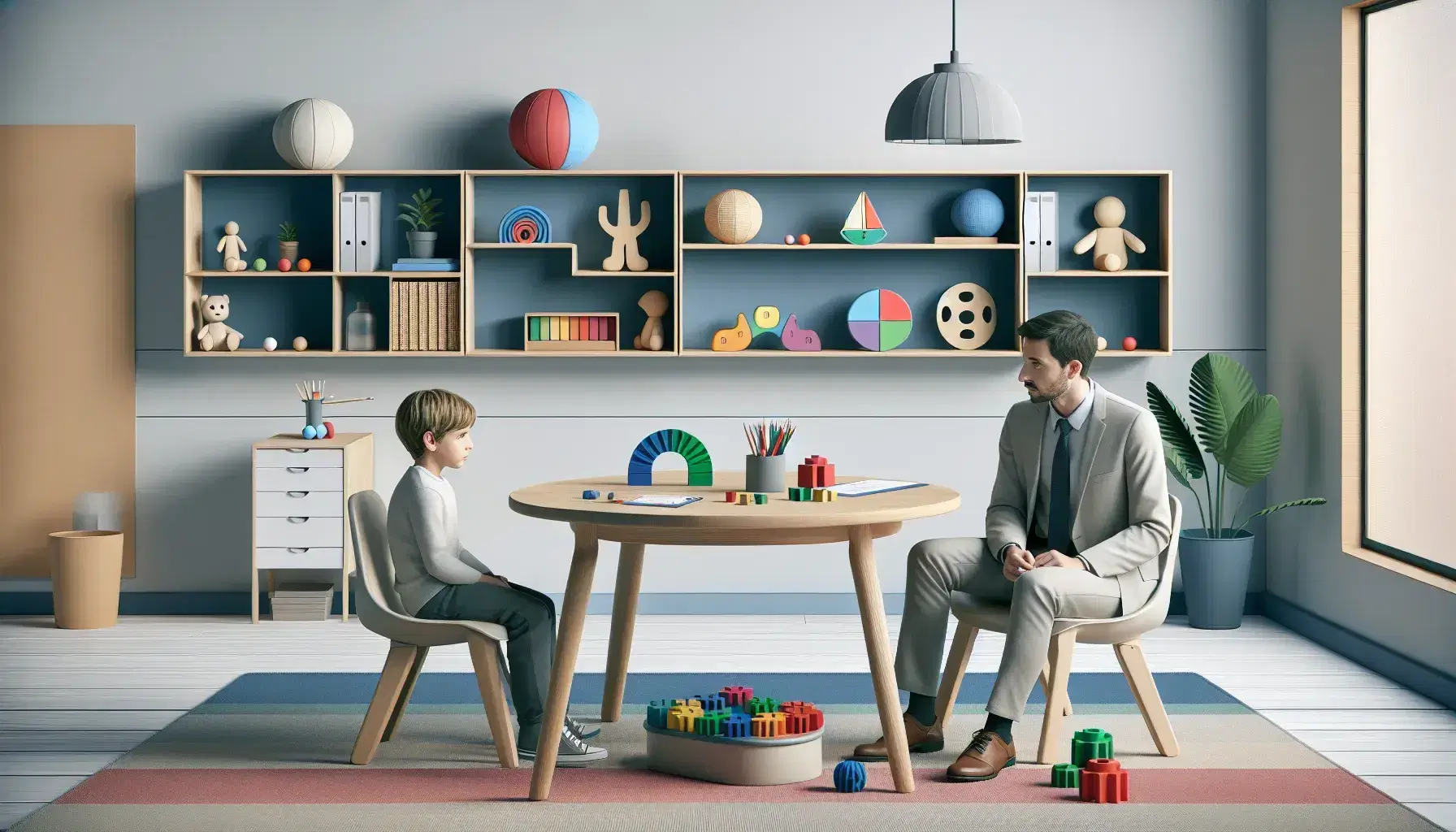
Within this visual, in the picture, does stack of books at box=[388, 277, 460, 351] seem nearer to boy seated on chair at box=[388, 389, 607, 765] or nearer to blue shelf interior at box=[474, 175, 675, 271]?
blue shelf interior at box=[474, 175, 675, 271]

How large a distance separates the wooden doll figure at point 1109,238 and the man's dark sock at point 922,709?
7.98ft

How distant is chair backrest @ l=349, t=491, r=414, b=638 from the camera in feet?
11.3

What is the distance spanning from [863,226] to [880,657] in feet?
8.57

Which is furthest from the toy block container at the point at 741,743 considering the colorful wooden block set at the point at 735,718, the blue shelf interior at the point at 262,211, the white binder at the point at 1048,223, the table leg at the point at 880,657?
the blue shelf interior at the point at 262,211

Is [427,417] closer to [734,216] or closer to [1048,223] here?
[734,216]

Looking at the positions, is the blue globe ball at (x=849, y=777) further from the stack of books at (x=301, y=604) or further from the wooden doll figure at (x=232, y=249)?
the wooden doll figure at (x=232, y=249)

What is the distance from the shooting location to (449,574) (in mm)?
3424

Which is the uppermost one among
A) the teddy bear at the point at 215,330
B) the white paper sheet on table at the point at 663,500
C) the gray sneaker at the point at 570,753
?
the teddy bear at the point at 215,330

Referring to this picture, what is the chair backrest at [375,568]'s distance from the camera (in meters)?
3.46

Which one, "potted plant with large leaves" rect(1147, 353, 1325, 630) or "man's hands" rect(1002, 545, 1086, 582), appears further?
"potted plant with large leaves" rect(1147, 353, 1325, 630)

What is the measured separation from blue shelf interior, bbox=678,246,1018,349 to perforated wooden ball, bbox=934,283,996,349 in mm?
67

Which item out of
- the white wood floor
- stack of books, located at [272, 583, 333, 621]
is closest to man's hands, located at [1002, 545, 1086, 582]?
the white wood floor

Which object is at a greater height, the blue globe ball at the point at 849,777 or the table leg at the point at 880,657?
the table leg at the point at 880,657

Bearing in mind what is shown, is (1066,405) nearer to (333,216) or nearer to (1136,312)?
(1136,312)
